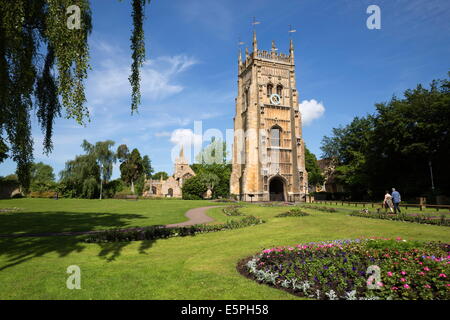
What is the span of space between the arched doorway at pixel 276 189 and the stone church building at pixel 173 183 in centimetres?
2919

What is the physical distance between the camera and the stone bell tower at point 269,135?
45312 millimetres

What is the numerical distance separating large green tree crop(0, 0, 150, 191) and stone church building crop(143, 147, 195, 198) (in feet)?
199

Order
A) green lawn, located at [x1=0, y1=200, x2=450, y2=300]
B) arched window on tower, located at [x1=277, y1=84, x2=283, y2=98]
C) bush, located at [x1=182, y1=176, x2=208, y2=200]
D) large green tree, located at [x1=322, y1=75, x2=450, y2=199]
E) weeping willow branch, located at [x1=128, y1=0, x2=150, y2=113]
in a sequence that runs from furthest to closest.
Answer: bush, located at [x1=182, y1=176, x2=208, y2=200]
arched window on tower, located at [x1=277, y1=84, x2=283, y2=98]
large green tree, located at [x1=322, y1=75, x2=450, y2=199]
weeping willow branch, located at [x1=128, y1=0, x2=150, y2=113]
green lawn, located at [x1=0, y1=200, x2=450, y2=300]

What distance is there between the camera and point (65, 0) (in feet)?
24.9

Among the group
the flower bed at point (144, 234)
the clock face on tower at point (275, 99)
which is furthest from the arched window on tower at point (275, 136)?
the flower bed at point (144, 234)

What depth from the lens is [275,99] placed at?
48.2 metres

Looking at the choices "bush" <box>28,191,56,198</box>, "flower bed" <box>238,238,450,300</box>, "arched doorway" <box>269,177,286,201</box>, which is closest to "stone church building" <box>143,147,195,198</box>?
"bush" <box>28,191,56,198</box>

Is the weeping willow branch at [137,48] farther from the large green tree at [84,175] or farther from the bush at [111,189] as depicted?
the bush at [111,189]

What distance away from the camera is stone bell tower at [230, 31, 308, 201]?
4531 centimetres

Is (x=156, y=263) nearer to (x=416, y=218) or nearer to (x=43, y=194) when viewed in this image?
(x=416, y=218)

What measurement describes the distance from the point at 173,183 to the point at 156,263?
212 feet

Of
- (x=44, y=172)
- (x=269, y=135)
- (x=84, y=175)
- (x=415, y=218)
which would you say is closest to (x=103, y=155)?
(x=84, y=175)

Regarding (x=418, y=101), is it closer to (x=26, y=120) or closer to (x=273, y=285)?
(x=273, y=285)

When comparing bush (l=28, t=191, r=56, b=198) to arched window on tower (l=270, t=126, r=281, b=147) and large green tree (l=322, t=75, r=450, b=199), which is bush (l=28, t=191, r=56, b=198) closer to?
arched window on tower (l=270, t=126, r=281, b=147)
